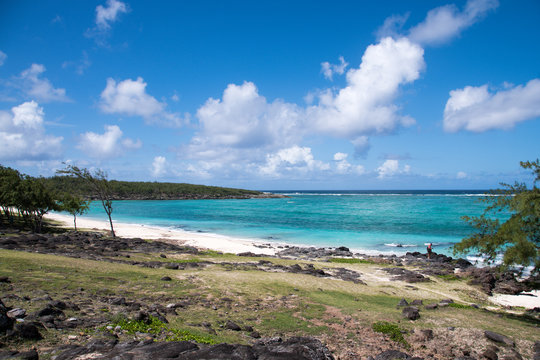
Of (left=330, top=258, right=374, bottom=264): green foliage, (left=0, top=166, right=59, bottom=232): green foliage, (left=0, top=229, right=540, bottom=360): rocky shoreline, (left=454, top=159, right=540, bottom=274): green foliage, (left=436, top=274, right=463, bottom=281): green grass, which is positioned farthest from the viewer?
(left=0, top=166, right=59, bottom=232): green foliage

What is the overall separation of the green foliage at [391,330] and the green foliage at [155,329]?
6.30 meters

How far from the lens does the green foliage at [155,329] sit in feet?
29.4

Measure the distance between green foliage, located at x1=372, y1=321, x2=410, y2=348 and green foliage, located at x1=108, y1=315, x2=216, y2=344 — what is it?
6.30 metres

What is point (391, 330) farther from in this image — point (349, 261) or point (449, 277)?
point (349, 261)

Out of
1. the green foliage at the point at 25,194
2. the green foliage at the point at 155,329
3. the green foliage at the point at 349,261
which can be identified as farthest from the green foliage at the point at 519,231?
the green foliage at the point at 25,194

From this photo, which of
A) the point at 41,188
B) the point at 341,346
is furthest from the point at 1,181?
the point at 341,346

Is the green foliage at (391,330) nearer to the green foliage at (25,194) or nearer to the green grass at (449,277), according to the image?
the green grass at (449,277)

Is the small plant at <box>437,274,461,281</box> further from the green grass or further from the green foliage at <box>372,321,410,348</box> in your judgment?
the green foliage at <box>372,321,410,348</box>

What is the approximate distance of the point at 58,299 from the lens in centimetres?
1076

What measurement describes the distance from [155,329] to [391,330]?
328 inches

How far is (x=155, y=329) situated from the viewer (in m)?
9.34

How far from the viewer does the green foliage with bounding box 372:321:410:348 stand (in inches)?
414

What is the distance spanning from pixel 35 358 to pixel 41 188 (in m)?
39.9

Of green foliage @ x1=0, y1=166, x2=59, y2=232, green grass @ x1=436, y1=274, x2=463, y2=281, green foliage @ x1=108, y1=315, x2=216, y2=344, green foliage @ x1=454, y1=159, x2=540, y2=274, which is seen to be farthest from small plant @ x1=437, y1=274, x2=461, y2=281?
green foliage @ x1=0, y1=166, x2=59, y2=232
